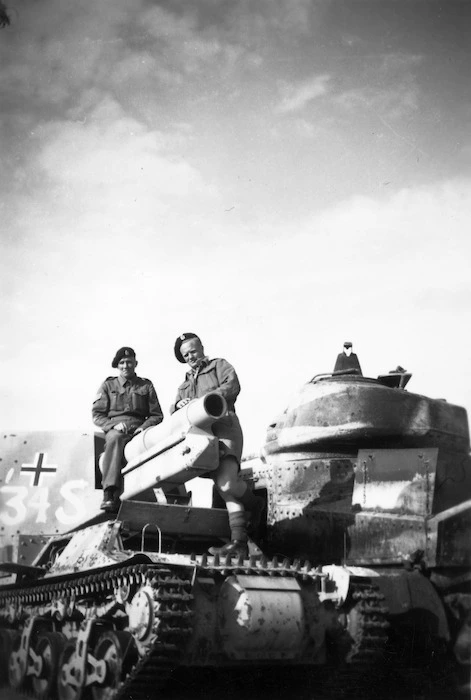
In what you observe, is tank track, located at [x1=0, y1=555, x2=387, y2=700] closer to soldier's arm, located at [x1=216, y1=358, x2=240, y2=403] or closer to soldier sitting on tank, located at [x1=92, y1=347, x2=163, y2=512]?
soldier sitting on tank, located at [x1=92, y1=347, x2=163, y2=512]

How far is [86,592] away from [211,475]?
182cm

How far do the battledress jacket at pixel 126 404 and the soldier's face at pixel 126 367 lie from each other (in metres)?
0.06

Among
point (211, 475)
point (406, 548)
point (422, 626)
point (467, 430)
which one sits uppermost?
point (467, 430)

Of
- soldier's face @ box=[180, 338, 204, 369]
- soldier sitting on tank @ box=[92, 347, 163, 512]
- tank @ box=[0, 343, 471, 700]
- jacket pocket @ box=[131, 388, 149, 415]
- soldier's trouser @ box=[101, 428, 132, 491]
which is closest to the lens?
tank @ box=[0, 343, 471, 700]

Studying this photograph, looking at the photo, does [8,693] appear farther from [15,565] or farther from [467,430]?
[467,430]

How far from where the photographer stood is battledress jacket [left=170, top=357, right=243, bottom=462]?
9.12 metres

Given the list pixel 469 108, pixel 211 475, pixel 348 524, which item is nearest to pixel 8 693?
pixel 211 475

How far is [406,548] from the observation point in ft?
28.6

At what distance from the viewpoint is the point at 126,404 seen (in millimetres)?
10469

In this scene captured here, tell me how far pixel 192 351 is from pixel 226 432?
1.44 m

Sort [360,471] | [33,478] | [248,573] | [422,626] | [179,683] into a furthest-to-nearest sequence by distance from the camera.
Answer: [33,478] < [360,471] < [179,683] < [422,626] < [248,573]

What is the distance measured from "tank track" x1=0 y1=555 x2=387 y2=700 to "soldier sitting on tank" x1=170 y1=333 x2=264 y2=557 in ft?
2.20

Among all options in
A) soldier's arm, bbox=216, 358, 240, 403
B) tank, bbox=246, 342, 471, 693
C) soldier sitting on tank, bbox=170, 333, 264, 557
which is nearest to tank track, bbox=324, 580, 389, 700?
tank, bbox=246, 342, 471, 693

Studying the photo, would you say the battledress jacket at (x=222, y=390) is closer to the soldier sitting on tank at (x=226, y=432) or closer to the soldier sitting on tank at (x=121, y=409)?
the soldier sitting on tank at (x=226, y=432)
